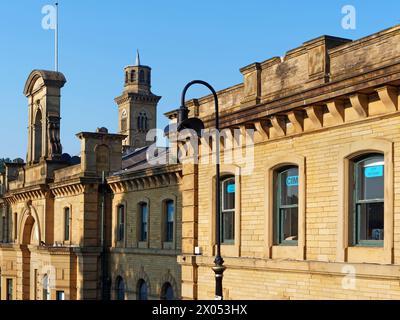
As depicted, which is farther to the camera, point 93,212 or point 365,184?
point 93,212

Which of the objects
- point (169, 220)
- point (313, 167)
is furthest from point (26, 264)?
point (313, 167)

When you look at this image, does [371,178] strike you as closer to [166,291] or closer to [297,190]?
[297,190]

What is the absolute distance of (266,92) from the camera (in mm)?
18797

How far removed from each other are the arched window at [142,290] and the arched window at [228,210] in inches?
435

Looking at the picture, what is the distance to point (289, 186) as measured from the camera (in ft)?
58.9

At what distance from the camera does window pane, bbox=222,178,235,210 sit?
2020cm

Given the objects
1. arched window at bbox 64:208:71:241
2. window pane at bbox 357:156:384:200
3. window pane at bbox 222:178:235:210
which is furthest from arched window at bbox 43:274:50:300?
window pane at bbox 357:156:384:200

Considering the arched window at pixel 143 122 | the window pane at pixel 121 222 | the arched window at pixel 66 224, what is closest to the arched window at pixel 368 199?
the window pane at pixel 121 222

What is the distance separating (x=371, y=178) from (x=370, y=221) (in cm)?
89

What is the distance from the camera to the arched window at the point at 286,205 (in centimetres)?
1770

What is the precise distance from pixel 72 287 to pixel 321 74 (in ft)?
72.4
